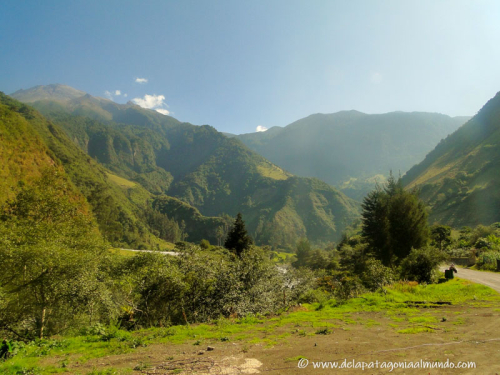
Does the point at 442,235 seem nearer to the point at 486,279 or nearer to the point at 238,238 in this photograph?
the point at 486,279

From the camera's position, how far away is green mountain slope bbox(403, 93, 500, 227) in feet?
316

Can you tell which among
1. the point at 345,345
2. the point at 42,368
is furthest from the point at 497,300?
the point at 42,368

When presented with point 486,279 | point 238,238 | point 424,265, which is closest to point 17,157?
point 238,238

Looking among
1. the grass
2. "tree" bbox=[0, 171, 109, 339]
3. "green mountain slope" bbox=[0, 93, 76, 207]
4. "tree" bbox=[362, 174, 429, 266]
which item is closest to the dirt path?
the grass

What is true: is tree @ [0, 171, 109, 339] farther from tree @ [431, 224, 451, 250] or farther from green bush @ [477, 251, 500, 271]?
tree @ [431, 224, 451, 250]

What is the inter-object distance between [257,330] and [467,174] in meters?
156

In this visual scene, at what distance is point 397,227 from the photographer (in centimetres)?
3106

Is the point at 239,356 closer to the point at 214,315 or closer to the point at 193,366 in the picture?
the point at 193,366

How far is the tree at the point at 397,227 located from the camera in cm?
3038

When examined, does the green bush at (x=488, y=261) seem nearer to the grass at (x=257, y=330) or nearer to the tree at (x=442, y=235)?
the grass at (x=257, y=330)

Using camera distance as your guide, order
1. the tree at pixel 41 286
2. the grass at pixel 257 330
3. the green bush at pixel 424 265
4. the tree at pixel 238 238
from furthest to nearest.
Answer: the tree at pixel 238 238 → the green bush at pixel 424 265 → the tree at pixel 41 286 → the grass at pixel 257 330

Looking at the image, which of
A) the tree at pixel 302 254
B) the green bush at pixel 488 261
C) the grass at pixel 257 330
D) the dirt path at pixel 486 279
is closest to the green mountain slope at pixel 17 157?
the grass at pixel 257 330

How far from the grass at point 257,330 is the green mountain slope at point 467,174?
343 feet

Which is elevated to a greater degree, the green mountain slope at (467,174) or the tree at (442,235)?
the green mountain slope at (467,174)
